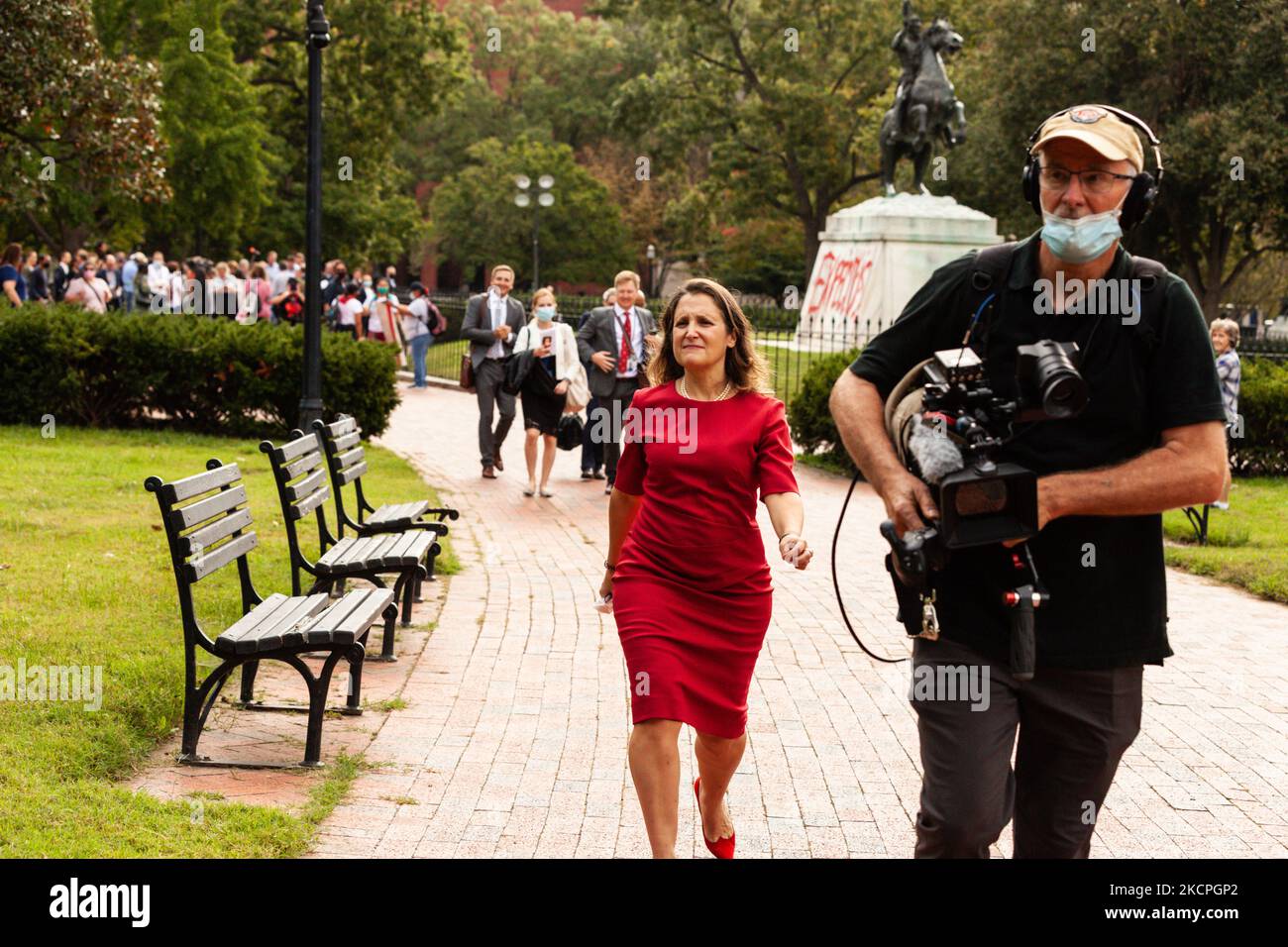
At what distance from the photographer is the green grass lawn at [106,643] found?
4715mm

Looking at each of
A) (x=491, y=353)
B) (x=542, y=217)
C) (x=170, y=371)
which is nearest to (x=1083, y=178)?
(x=491, y=353)

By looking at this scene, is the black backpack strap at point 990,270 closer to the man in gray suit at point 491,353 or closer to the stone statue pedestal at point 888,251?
the man in gray suit at point 491,353

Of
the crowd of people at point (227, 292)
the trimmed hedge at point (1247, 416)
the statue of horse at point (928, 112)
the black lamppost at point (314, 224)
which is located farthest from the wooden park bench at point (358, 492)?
the statue of horse at point (928, 112)

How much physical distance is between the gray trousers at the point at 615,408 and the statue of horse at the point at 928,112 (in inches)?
536

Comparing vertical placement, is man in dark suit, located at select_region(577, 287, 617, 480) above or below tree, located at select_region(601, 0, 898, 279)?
below

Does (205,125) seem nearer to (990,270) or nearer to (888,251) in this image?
(888,251)

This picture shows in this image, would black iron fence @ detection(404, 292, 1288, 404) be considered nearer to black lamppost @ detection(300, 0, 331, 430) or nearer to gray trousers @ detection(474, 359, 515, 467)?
gray trousers @ detection(474, 359, 515, 467)

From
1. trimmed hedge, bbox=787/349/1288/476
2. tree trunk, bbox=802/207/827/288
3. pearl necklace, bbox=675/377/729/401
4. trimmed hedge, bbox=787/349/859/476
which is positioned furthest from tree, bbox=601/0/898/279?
pearl necklace, bbox=675/377/729/401

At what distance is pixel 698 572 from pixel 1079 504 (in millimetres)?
1525

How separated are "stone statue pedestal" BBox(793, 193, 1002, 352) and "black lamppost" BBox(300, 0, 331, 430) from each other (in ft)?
42.8

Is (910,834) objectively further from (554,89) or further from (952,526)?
(554,89)

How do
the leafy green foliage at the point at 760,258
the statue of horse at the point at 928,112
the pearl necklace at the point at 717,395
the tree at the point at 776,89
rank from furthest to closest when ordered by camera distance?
the leafy green foliage at the point at 760,258
the tree at the point at 776,89
the statue of horse at the point at 928,112
the pearl necklace at the point at 717,395

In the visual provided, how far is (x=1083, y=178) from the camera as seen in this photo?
11.0ft

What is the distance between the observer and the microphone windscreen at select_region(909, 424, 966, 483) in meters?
3.20
